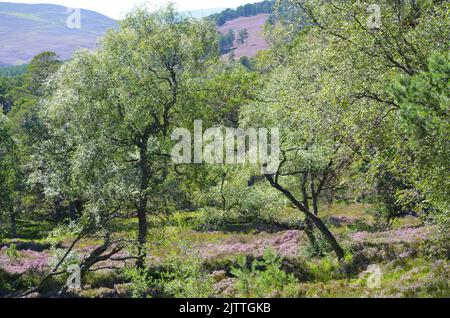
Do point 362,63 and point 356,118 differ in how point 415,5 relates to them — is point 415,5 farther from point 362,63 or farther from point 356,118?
point 356,118

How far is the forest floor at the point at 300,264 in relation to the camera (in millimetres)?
13961

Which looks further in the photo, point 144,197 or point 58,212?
point 58,212

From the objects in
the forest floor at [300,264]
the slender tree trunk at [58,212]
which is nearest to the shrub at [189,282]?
the forest floor at [300,264]

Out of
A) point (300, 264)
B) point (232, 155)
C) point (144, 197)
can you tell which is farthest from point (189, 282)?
point (232, 155)

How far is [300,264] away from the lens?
21.7m

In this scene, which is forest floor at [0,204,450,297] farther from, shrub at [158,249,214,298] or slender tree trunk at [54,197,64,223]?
slender tree trunk at [54,197,64,223]

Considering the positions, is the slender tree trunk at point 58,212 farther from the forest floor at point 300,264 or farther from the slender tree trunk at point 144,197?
the slender tree trunk at point 144,197

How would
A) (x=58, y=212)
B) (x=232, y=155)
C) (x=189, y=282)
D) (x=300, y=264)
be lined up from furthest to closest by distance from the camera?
1. (x=58, y=212)
2. (x=232, y=155)
3. (x=300, y=264)
4. (x=189, y=282)

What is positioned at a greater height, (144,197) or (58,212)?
(144,197)

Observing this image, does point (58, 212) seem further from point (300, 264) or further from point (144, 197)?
point (300, 264)

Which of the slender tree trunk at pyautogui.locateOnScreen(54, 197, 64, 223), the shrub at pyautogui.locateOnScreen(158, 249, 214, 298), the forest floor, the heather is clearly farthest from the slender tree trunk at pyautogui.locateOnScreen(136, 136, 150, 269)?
the slender tree trunk at pyautogui.locateOnScreen(54, 197, 64, 223)

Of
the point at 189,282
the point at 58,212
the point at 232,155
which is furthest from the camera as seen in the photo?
the point at 58,212

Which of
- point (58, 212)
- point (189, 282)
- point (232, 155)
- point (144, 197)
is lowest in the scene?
point (58, 212)

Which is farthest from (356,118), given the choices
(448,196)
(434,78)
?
(434,78)
